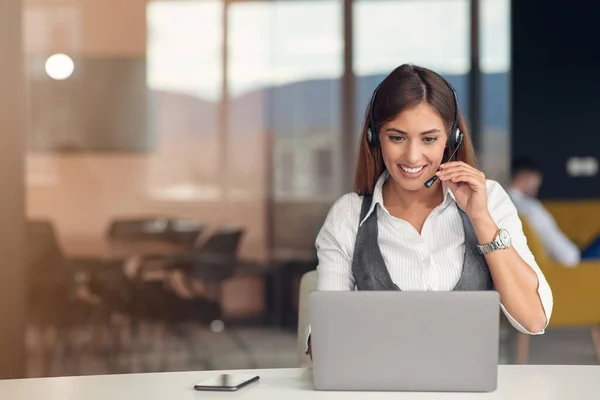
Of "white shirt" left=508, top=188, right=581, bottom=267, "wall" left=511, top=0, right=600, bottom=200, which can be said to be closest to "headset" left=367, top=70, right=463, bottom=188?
"white shirt" left=508, top=188, right=581, bottom=267

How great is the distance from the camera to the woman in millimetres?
2428

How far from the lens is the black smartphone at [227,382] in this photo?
2096 millimetres

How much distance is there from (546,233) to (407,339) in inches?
179

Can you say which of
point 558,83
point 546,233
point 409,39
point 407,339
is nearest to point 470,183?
point 407,339

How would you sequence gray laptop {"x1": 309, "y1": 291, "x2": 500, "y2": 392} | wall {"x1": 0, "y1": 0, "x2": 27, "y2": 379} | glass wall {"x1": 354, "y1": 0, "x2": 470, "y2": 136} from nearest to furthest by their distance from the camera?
gray laptop {"x1": 309, "y1": 291, "x2": 500, "y2": 392}
wall {"x1": 0, "y1": 0, "x2": 27, "y2": 379}
glass wall {"x1": 354, "y1": 0, "x2": 470, "y2": 136}

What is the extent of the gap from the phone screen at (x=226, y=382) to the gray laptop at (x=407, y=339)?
203 mm

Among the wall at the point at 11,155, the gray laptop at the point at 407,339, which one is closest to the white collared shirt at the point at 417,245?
the gray laptop at the point at 407,339

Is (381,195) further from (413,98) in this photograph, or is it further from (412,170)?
(413,98)

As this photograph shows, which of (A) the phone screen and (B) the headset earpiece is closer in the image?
(A) the phone screen

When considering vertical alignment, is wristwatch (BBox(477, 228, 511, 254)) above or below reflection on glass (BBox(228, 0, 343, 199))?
below

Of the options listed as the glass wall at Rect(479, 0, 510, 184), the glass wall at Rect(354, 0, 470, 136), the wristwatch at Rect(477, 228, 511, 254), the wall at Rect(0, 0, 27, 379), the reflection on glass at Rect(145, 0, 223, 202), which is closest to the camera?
the wristwatch at Rect(477, 228, 511, 254)

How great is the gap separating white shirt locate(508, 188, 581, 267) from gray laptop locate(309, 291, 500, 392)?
417 cm

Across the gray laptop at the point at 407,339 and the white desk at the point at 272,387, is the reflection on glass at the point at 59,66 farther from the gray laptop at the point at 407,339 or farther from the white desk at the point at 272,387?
the gray laptop at the point at 407,339

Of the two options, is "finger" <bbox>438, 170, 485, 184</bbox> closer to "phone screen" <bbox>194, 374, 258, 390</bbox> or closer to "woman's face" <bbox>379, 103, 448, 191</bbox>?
"woman's face" <bbox>379, 103, 448, 191</bbox>
